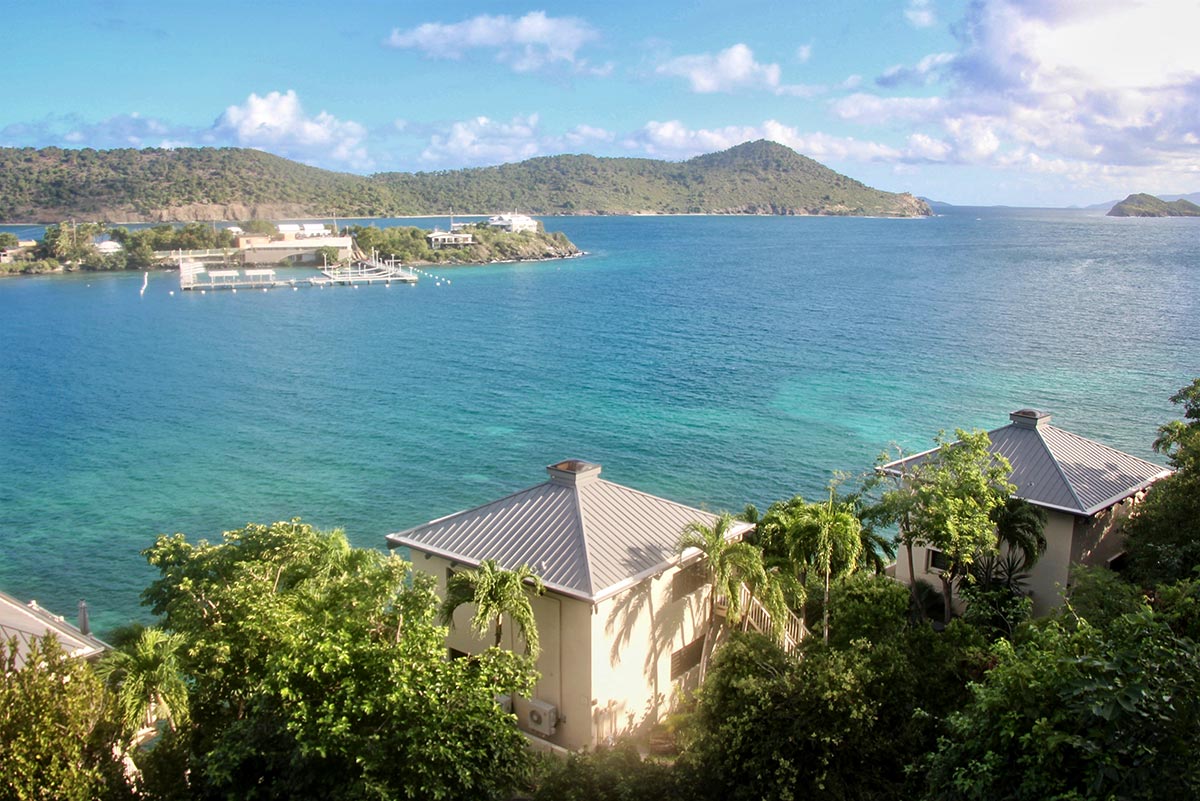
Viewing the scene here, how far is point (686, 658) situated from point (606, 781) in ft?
19.6

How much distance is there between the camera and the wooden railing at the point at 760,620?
53.5 feet

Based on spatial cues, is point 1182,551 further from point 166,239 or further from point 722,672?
point 166,239

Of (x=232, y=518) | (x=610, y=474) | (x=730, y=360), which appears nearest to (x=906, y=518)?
(x=610, y=474)

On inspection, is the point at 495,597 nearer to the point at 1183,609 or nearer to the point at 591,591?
the point at 591,591

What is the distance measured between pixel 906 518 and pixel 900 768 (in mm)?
6072

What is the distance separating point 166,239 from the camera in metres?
139

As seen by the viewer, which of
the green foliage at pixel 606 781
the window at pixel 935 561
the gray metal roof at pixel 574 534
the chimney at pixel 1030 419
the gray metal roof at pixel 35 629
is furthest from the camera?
the chimney at pixel 1030 419

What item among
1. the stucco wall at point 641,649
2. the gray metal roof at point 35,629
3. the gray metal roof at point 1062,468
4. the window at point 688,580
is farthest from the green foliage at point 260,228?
the stucco wall at point 641,649

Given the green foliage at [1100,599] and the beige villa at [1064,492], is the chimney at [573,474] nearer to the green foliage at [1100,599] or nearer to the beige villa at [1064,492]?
the beige villa at [1064,492]

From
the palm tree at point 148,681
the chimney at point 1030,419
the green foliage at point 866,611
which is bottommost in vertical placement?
the green foliage at point 866,611

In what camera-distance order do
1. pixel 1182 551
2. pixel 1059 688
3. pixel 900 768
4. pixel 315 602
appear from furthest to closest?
pixel 1182 551, pixel 315 602, pixel 900 768, pixel 1059 688

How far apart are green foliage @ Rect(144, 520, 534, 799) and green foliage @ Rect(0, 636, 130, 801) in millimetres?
1138

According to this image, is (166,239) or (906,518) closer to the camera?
(906,518)

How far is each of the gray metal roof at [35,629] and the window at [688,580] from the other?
10068 mm
